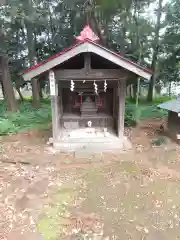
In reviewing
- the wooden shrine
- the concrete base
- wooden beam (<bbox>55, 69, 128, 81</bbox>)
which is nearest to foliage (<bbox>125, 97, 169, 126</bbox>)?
the wooden shrine

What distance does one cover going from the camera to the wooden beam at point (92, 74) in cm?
619

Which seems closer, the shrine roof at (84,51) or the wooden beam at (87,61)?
the shrine roof at (84,51)

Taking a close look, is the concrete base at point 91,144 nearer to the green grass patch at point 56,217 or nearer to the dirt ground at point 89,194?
the dirt ground at point 89,194

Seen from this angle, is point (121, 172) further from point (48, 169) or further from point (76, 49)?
point (76, 49)

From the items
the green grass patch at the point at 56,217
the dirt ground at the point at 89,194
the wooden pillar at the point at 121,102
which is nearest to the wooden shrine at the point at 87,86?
the wooden pillar at the point at 121,102

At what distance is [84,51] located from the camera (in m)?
5.58

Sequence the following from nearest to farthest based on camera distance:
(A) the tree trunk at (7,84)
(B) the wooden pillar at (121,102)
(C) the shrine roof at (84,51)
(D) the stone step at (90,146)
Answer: (C) the shrine roof at (84,51)
(B) the wooden pillar at (121,102)
(D) the stone step at (90,146)
(A) the tree trunk at (7,84)

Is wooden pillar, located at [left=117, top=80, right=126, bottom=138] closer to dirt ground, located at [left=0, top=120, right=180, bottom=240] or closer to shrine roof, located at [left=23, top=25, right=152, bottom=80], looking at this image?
shrine roof, located at [left=23, top=25, right=152, bottom=80]

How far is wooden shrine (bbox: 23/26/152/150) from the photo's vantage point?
5.89 m

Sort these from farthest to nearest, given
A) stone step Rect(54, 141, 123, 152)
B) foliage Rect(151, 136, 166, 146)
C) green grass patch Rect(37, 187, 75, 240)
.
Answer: foliage Rect(151, 136, 166, 146) < stone step Rect(54, 141, 123, 152) < green grass patch Rect(37, 187, 75, 240)

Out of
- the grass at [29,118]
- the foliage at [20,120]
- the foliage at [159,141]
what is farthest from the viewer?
the grass at [29,118]

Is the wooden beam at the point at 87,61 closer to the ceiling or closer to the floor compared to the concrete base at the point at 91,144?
closer to the ceiling

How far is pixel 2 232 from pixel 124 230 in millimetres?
2084

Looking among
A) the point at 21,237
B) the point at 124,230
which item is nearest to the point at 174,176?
the point at 124,230
